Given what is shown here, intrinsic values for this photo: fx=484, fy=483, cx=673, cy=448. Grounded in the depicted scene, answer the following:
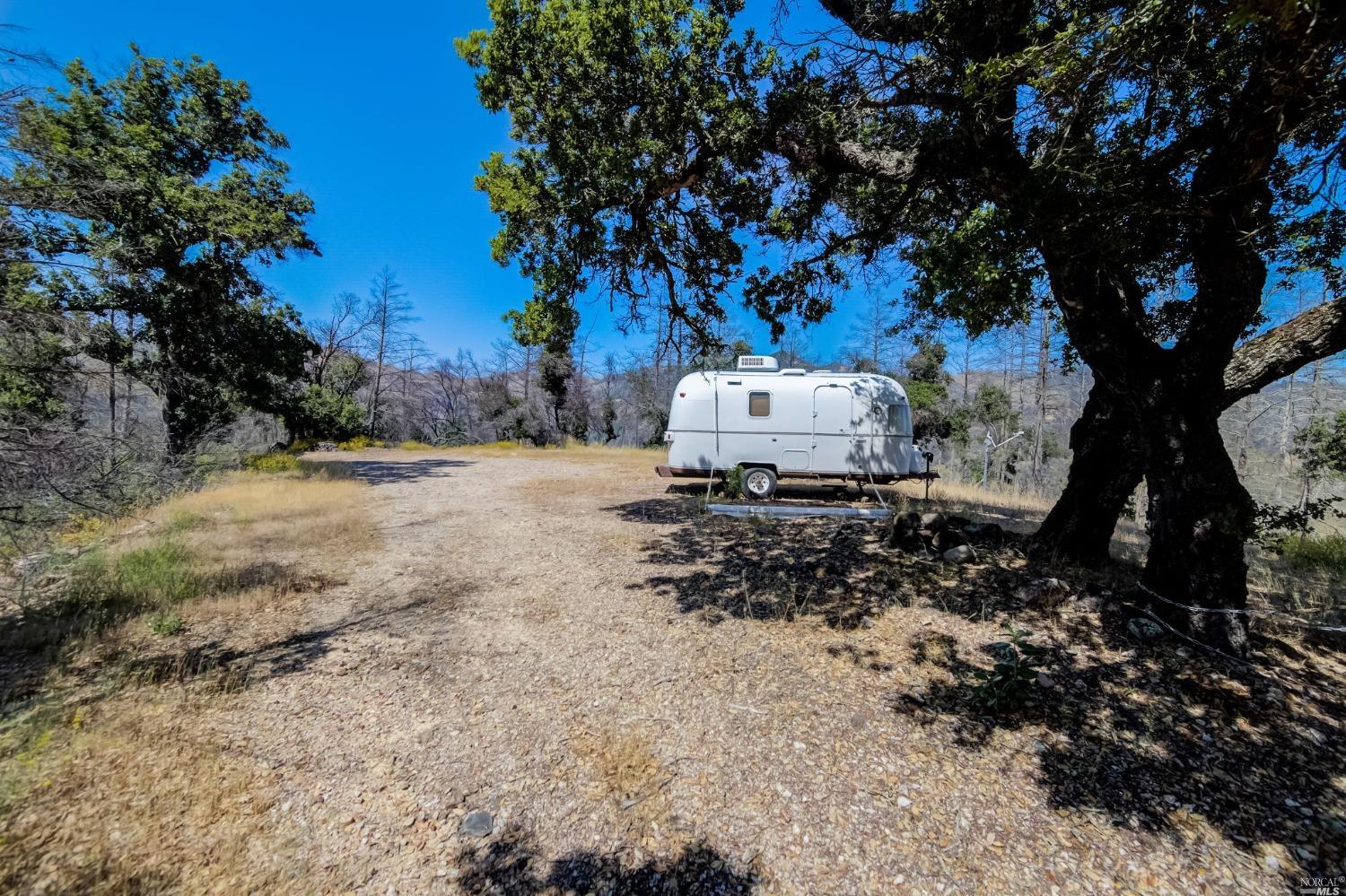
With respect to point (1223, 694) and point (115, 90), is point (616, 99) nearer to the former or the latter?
point (1223, 694)

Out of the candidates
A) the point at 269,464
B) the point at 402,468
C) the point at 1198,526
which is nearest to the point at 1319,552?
the point at 1198,526

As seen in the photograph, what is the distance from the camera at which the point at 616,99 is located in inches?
205

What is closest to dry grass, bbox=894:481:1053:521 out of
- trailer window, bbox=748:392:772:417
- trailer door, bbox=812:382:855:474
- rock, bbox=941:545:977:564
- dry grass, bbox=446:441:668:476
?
trailer door, bbox=812:382:855:474

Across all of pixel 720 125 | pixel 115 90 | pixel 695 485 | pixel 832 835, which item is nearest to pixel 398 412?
pixel 115 90

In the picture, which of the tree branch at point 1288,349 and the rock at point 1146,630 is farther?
the tree branch at point 1288,349

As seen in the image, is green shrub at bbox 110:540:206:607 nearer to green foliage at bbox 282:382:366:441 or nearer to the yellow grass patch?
the yellow grass patch

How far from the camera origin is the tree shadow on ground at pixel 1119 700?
228 centimetres

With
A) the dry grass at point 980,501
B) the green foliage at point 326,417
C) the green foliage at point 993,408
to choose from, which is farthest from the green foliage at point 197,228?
the green foliage at point 993,408

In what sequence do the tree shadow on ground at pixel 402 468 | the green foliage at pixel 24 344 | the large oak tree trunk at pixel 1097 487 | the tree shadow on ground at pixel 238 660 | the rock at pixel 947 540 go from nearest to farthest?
the green foliage at pixel 24 344 → the tree shadow on ground at pixel 238 660 → the large oak tree trunk at pixel 1097 487 → the rock at pixel 947 540 → the tree shadow on ground at pixel 402 468

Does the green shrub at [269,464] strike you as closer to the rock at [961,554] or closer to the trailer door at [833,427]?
the trailer door at [833,427]

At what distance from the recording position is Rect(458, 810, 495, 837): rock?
7.49ft

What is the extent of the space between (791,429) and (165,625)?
29.7 ft

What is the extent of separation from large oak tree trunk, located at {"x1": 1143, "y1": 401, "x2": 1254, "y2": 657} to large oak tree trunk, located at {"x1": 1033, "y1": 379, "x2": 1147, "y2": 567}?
136cm

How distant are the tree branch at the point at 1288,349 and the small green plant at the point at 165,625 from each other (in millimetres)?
8907
